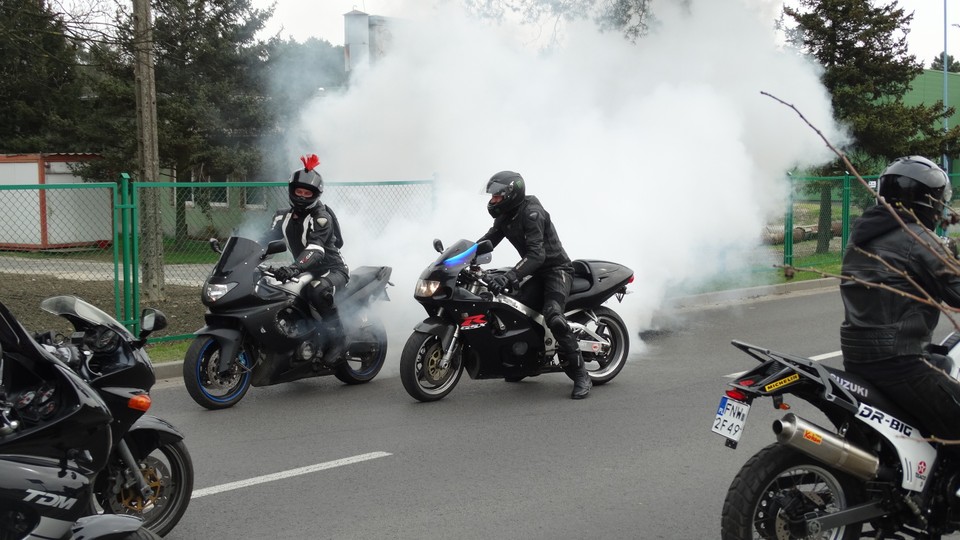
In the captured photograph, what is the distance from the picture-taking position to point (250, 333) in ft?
24.6

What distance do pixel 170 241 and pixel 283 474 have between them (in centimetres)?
738

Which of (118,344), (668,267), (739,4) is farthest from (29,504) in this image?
(739,4)

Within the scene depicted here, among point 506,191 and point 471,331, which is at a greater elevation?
point 506,191

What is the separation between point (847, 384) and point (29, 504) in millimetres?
2988

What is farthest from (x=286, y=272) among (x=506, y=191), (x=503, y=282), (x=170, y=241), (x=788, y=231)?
(x=788, y=231)

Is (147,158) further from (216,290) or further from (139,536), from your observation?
(139,536)

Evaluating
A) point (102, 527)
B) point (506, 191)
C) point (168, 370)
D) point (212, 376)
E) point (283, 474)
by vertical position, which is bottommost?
point (168, 370)

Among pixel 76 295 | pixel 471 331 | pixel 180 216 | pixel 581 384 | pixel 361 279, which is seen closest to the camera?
pixel 471 331

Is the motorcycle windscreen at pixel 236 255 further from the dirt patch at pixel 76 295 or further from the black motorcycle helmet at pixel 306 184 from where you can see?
the dirt patch at pixel 76 295

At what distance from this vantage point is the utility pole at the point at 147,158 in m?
10.9

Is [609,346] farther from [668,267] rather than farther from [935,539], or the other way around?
A: [935,539]

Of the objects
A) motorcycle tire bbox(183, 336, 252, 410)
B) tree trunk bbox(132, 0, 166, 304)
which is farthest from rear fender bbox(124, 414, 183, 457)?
tree trunk bbox(132, 0, 166, 304)

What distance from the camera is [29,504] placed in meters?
2.96

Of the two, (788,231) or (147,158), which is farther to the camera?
(788,231)
